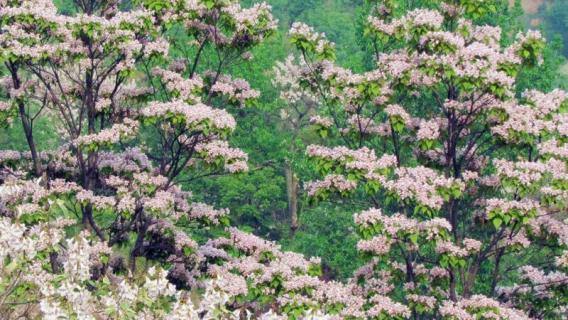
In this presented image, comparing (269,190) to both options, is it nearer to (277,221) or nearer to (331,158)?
(277,221)

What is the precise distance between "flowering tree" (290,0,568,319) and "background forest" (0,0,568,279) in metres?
17.8

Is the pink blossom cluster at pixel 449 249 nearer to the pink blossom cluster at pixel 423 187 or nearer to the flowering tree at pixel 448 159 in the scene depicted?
the flowering tree at pixel 448 159

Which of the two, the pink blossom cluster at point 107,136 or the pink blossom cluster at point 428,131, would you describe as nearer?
the pink blossom cluster at point 428,131

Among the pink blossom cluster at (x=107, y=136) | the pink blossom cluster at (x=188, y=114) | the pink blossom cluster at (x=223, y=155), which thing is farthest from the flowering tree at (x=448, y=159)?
the pink blossom cluster at (x=107, y=136)

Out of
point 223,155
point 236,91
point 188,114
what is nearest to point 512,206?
point 223,155

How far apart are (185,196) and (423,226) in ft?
20.1

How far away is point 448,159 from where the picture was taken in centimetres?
1550

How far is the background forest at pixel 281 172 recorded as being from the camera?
36.7 m

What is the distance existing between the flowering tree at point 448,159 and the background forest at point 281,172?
1778 centimetres

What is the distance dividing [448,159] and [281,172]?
1527 inches

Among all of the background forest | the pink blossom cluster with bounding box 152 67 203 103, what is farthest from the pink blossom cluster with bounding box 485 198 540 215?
the background forest

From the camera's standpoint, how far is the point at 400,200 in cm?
1402

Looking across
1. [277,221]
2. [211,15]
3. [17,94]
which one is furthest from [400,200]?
[277,221]

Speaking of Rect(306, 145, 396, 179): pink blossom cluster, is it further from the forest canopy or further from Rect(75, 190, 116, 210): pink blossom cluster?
Rect(75, 190, 116, 210): pink blossom cluster
